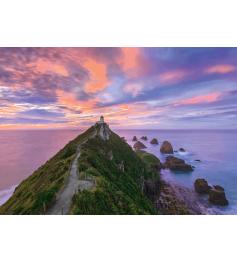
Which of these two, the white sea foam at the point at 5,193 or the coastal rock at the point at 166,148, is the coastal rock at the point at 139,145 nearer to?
the coastal rock at the point at 166,148

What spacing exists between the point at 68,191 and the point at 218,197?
10563 mm

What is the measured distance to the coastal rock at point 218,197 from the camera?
13.1 metres

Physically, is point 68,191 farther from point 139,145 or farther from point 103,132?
point 139,145

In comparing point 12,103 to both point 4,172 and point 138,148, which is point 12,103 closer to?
point 4,172

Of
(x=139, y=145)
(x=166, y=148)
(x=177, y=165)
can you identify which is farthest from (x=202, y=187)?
(x=166, y=148)

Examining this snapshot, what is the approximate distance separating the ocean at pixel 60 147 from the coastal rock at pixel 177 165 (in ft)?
1.82

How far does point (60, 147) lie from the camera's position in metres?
14.9

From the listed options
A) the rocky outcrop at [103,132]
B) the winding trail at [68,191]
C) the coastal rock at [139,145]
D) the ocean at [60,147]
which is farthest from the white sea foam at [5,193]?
the coastal rock at [139,145]

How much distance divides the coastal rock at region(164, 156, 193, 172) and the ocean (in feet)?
1.82

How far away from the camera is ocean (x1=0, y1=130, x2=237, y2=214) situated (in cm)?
1082

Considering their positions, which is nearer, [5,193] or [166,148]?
[5,193]

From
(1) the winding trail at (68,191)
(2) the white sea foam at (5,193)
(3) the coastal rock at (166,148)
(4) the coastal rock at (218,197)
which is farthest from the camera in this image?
(3) the coastal rock at (166,148)

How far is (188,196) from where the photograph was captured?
50.1 ft

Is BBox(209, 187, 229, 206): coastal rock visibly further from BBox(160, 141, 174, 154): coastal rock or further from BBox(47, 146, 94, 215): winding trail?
BBox(47, 146, 94, 215): winding trail
